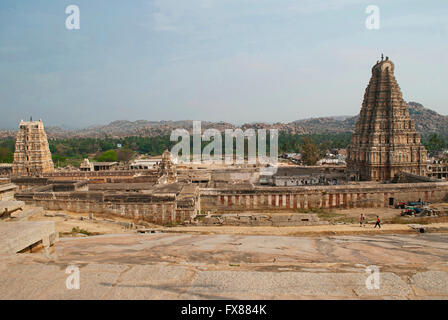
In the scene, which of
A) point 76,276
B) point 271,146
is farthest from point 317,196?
point 271,146

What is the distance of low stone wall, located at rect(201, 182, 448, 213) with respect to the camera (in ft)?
117

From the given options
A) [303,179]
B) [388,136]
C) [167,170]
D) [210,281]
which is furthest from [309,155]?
[210,281]

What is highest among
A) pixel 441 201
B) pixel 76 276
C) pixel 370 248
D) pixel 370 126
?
pixel 370 126

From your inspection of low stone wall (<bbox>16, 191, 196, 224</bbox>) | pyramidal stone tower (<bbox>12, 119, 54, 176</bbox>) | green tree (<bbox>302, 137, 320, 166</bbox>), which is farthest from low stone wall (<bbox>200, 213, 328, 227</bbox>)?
green tree (<bbox>302, 137, 320, 166</bbox>)

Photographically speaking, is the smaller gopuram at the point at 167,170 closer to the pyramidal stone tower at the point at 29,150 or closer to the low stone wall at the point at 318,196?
the low stone wall at the point at 318,196

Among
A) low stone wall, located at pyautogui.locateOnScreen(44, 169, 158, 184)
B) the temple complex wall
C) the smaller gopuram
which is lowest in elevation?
the temple complex wall

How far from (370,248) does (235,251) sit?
4.89 metres

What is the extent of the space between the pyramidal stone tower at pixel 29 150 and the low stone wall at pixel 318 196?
1238 inches

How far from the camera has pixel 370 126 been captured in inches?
1796

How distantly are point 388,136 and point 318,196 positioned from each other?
15.5m

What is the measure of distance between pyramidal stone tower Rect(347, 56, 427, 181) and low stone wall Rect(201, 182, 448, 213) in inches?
297

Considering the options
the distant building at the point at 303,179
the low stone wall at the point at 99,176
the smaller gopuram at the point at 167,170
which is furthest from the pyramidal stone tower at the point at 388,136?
the low stone wall at the point at 99,176

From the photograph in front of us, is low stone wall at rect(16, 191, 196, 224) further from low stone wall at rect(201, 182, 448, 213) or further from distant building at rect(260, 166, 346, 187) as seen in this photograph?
distant building at rect(260, 166, 346, 187)

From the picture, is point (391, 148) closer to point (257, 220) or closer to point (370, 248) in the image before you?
point (257, 220)
